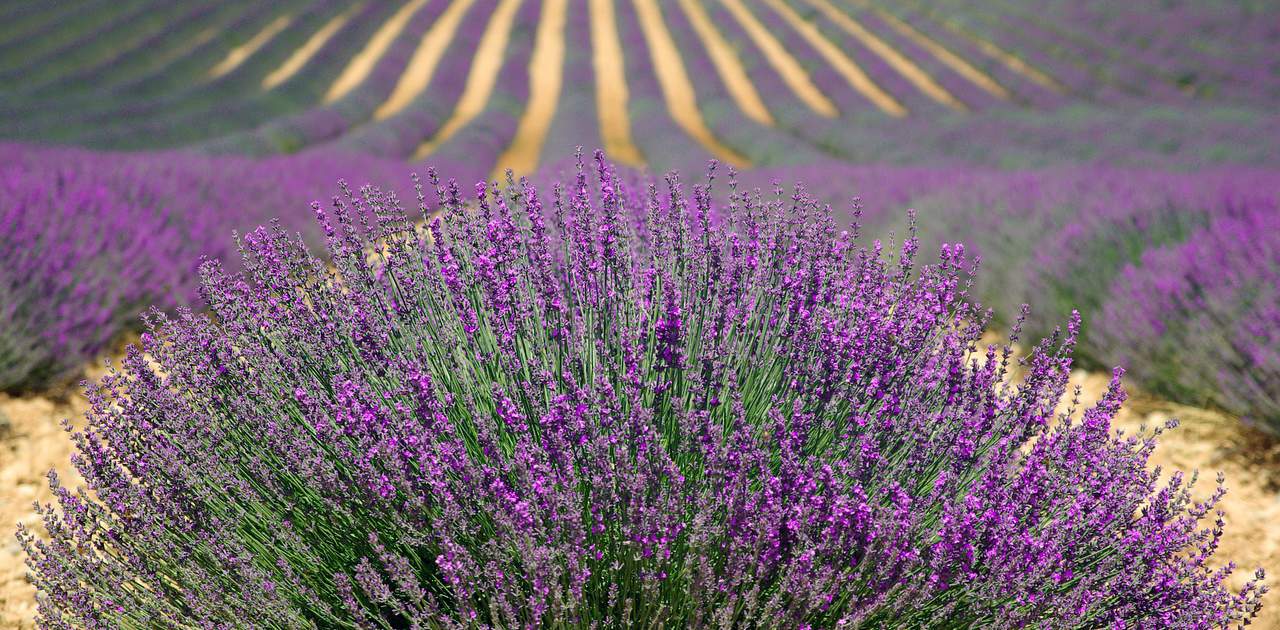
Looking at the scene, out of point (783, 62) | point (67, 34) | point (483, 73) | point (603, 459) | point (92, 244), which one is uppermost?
point (67, 34)

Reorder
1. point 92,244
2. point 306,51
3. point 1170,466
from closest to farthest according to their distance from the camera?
1. point 1170,466
2. point 92,244
3. point 306,51

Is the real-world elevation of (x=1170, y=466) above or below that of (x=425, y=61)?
below

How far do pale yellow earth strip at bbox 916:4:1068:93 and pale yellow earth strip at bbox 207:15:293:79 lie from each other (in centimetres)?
2236

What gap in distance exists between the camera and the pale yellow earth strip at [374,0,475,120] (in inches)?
913

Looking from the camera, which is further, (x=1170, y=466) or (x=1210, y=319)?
(x=1210, y=319)

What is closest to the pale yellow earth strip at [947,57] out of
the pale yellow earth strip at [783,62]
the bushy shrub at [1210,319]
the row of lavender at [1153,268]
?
the pale yellow earth strip at [783,62]

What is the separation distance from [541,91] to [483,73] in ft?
9.16

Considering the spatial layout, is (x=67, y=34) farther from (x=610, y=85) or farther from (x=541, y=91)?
(x=610, y=85)

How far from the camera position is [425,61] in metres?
27.7

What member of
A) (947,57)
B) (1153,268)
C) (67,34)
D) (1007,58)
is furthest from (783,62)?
(1153,268)

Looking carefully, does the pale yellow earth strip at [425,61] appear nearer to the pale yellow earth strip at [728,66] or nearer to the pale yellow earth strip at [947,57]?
the pale yellow earth strip at [728,66]

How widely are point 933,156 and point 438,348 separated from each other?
42.0 ft

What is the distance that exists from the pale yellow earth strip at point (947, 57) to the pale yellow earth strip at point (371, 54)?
17739mm

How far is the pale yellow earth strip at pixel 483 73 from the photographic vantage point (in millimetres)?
20145
